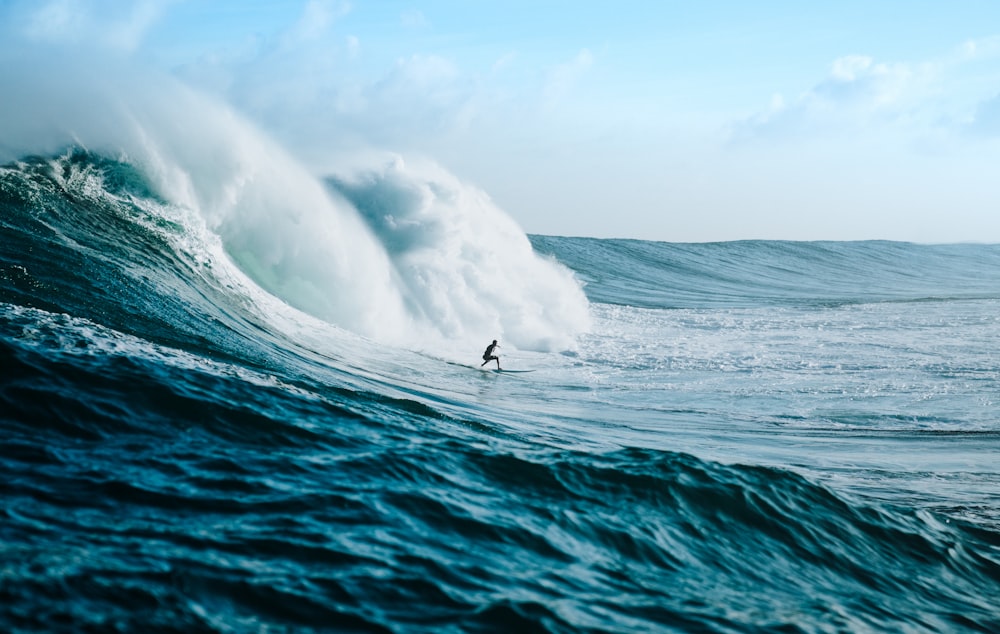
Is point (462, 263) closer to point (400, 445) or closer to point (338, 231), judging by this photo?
point (338, 231)

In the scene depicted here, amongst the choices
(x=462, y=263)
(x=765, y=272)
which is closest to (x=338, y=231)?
(x=462, y=263)

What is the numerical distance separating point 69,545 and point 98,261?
7562mm

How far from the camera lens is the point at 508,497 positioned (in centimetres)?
607

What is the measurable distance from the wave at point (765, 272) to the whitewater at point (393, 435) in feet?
31.3

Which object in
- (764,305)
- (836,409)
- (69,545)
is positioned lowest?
(69,545)

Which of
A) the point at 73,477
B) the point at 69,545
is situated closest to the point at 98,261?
the point at 73,477

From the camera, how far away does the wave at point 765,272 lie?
29.4 m

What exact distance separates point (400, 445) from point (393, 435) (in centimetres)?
37

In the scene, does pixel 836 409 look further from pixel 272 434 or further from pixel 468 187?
pixel 468 187

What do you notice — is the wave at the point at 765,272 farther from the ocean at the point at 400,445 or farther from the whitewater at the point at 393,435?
the ocean at the point at 400,445

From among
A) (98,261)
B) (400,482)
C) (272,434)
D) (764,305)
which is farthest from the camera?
(764,305)

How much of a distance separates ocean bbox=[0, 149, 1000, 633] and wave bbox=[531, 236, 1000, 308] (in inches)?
418

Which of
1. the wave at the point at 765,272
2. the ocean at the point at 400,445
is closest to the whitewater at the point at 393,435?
the ocean at the point at 400,445

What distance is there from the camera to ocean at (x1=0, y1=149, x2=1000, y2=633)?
4.34 m
